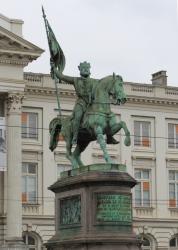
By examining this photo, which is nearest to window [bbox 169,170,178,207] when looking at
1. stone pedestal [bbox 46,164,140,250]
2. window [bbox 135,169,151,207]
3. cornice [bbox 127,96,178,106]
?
window [bbox 135,169,151,207]

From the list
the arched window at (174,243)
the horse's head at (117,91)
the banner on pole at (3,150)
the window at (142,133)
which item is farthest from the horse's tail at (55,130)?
the arched window at (174,243)

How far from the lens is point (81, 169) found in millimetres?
22016

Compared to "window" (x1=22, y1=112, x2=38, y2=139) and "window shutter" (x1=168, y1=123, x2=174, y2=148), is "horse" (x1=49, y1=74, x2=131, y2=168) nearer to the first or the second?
"window" (x1=22, y1=112, x2=38, y2=139)

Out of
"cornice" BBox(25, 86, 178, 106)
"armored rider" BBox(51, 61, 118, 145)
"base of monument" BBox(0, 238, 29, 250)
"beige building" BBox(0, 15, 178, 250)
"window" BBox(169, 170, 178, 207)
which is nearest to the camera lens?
"armored rider" BBox(51, 61, 118, 145)

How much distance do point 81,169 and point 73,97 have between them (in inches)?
1545

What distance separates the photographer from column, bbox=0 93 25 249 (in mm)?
55281

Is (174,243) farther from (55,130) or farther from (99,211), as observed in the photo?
(99,211)

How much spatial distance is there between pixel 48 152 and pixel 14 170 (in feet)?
14.8

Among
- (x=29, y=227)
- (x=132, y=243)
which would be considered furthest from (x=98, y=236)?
(x=29, y=227)

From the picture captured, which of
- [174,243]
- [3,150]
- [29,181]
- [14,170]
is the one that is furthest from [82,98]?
[174,243]

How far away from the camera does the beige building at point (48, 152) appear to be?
56.5m

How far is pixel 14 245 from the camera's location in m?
54.0

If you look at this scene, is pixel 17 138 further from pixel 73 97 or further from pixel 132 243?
pixel 132 243

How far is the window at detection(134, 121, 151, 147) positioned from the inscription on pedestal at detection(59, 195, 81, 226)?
40810 mm
